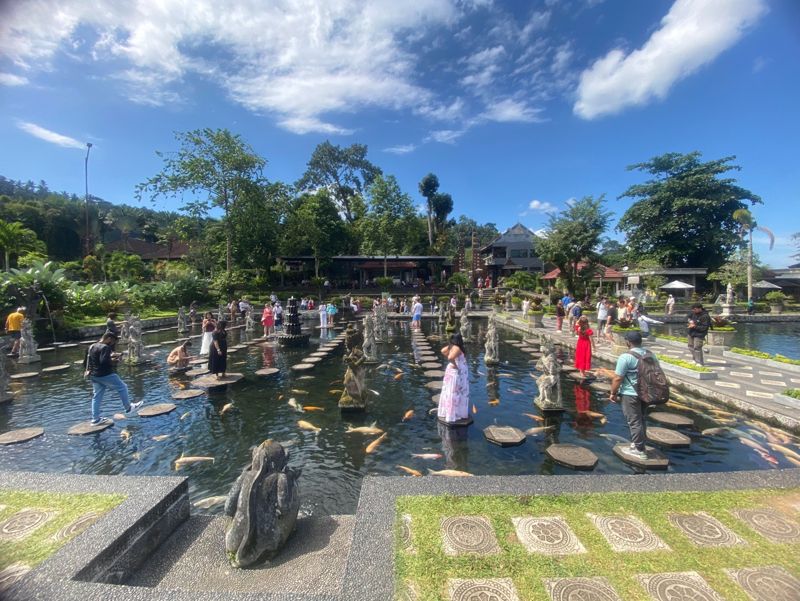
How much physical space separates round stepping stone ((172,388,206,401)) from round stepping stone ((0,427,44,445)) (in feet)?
7.91

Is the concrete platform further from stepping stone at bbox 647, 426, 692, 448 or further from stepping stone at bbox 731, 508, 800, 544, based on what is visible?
stepping stone at bbox 647, 426, 692, 448

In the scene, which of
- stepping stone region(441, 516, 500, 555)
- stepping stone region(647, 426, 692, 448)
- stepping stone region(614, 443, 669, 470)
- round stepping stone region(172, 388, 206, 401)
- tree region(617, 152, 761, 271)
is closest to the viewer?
stepping stone region(441, 516, 500, 555)

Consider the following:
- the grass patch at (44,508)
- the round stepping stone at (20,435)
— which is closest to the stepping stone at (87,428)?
the round stepping stone at (20,435)

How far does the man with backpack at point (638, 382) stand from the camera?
5250 mm

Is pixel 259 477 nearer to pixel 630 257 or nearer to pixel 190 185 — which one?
pixel 190 185

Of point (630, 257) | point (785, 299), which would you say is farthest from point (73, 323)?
point (630, 257)

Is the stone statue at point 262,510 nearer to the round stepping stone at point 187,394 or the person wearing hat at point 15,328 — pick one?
the round stepping stone at point 187,394

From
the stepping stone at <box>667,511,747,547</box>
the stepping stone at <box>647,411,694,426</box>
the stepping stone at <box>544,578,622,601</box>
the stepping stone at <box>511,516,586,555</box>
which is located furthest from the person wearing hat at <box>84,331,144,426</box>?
the stepping stone at <box>647,411,694,426</box>

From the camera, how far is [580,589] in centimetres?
288

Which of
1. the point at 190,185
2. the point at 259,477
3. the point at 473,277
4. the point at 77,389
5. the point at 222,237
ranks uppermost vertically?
the point at 190,185

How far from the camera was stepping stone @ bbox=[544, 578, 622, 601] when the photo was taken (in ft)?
9.20

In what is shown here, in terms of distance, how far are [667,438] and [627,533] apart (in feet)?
13.0

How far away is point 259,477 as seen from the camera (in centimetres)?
358

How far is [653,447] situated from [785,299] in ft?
113
